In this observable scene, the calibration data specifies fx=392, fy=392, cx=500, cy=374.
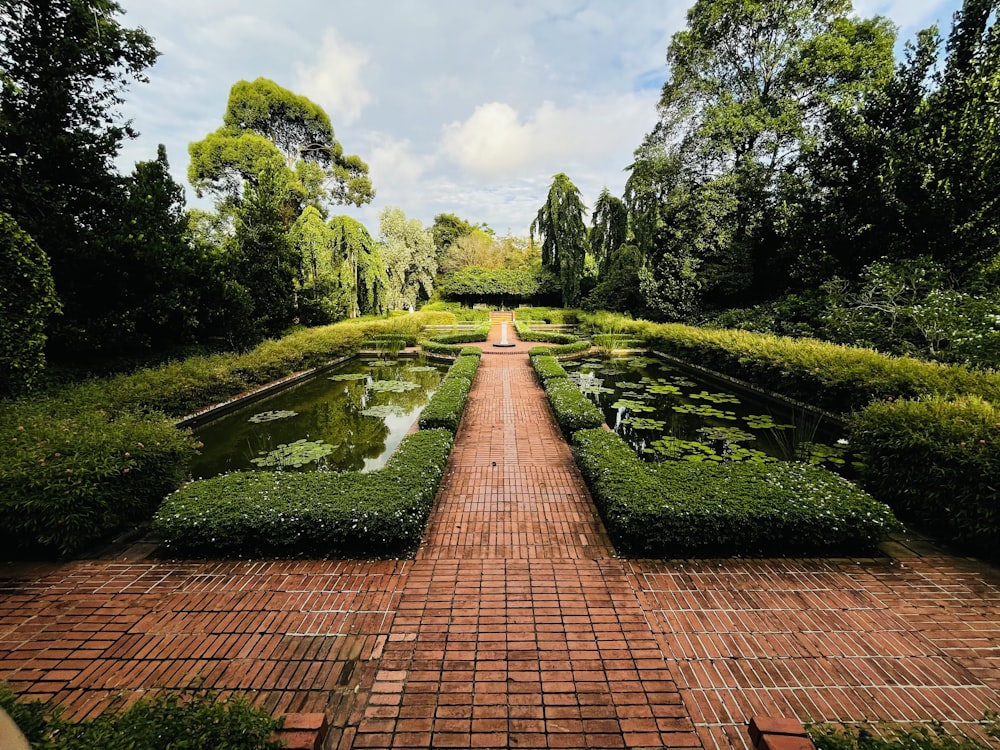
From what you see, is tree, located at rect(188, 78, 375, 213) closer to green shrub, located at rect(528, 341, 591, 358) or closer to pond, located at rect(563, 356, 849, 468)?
green shrub, located at rect(528, 341, 591, 358)

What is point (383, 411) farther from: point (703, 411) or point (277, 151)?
point (277, 151)

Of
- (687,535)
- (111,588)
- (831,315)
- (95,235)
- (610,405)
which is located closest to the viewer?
(111,588)

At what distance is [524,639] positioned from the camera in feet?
8.61

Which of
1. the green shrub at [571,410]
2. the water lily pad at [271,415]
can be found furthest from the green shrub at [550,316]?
the water lily pad at [271,415]

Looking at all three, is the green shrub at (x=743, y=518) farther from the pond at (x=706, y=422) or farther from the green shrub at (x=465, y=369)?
the green shrub at (x=465, y=369)

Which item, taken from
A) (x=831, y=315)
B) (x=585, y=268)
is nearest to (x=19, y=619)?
(x=831, y=315)

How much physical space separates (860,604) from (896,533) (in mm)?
1577

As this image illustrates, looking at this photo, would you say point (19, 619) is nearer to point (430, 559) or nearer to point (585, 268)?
point (430, 559)

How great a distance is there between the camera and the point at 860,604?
2.98 meters

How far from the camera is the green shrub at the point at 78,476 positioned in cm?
331

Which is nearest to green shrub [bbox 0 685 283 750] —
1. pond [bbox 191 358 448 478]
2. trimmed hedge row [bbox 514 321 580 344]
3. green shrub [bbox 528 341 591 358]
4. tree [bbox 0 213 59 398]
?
pond [bbox 191 358 448 478]

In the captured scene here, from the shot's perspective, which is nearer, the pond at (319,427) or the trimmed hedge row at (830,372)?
the trimmed hedge row at (830,372)

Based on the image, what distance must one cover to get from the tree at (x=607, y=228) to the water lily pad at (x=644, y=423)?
18.7 metres

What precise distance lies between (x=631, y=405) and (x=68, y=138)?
12310mm
